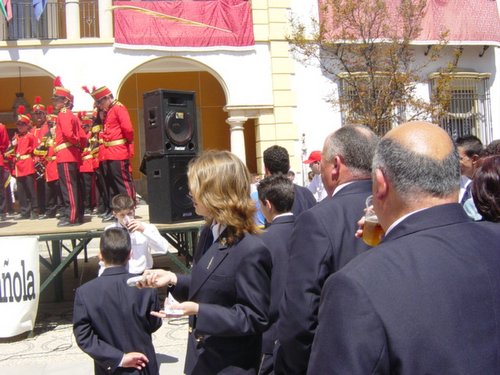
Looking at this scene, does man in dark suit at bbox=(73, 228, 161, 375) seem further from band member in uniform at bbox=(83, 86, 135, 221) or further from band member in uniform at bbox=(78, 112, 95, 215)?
band member in uniform at bbox=(78, 112, 95, 215)

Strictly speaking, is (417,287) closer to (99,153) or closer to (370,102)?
(99,153)

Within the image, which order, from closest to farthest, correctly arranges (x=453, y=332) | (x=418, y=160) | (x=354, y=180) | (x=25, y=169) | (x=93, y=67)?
(x=453, y=332) < (x=418, y=160) < (x=354, y=180) < (x=25, y=169) < (x=93, y=67)

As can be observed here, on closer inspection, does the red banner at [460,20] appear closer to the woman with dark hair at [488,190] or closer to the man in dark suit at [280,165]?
the man in dark suit at [280,165]

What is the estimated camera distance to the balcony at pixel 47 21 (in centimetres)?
1596

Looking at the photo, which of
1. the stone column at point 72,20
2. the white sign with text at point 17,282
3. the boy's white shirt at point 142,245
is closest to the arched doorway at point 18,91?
the stone column at point 72,20

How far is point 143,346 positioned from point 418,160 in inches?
99.2

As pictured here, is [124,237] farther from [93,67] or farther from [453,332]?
[93,67]

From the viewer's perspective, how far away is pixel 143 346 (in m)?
3.51

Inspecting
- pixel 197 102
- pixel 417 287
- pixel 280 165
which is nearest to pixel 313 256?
pixel 417 287

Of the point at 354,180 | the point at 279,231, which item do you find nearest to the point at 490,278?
the point at 354,180

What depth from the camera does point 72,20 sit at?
15.7 meters

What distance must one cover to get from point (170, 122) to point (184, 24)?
9133 millimetres

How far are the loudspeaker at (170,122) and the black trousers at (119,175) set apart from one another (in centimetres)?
61

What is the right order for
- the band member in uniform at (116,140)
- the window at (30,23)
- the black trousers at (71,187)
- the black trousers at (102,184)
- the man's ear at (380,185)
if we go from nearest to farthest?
the man's ear at (380,185), the band member in uniform at (116,140), the black trousers at (71,187), the black trousers at (102,184), the window at (30,23)
